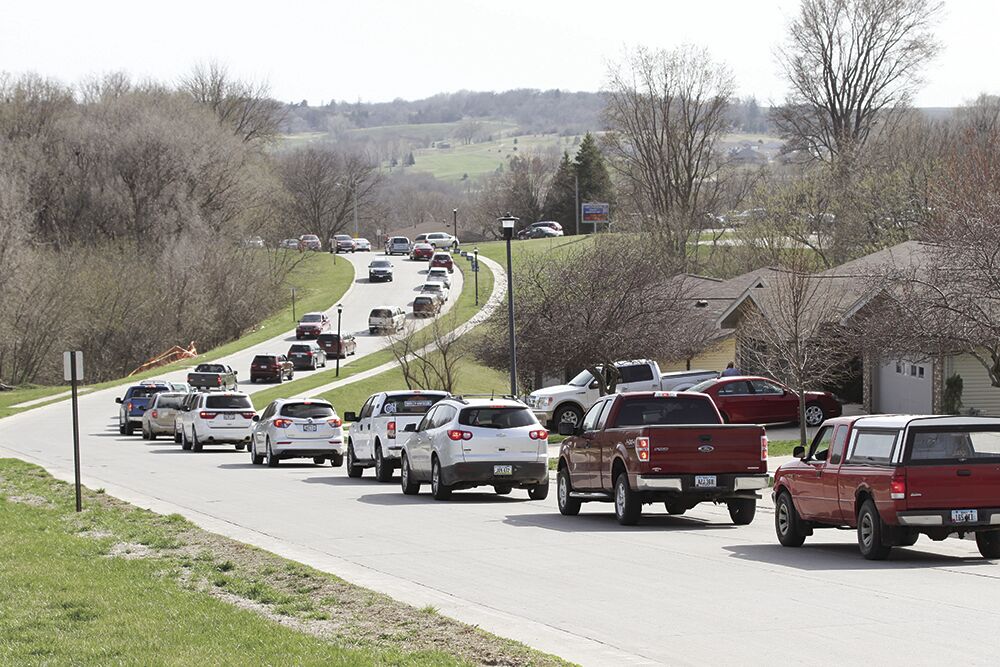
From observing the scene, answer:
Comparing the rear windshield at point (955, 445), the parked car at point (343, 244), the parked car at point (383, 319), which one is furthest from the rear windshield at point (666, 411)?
the parked car at point (343, 244)

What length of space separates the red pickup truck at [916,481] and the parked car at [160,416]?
34.3 meters

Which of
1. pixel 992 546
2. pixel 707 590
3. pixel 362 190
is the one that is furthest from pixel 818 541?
pixel 362 190

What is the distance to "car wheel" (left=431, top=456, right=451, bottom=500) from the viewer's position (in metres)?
24.6

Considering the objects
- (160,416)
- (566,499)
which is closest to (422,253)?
(160,416)

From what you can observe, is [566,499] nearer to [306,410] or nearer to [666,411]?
[666,411]

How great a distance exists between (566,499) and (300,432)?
13858mm

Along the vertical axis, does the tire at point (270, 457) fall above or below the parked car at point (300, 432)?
below

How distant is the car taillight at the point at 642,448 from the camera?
64.2ft

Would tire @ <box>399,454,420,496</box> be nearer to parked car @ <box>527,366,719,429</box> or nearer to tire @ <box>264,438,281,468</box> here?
tire @ <box>264,438,281,468</box>

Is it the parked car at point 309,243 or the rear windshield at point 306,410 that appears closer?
the rear windshield at point 306,410

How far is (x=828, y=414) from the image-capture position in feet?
133

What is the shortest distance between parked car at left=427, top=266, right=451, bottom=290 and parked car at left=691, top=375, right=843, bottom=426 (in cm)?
6974

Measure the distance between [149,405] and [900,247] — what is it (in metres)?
26.3

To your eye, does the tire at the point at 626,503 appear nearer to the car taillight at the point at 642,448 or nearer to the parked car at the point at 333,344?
the car taillight at the point at 642,448
